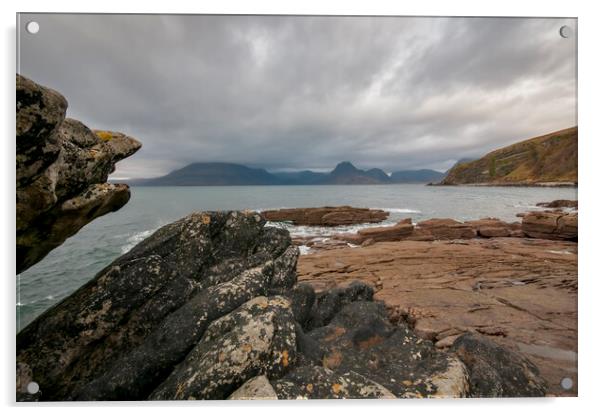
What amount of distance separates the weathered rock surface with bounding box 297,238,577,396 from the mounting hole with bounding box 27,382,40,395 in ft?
21.4

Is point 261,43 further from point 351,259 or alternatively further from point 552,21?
point 351,259

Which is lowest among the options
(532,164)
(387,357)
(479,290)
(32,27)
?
(479,290)

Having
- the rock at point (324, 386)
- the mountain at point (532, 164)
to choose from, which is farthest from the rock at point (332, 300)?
the mountain at point (532, 164)

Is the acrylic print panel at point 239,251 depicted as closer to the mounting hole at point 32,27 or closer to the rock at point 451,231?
the mounting hole at point 32,27

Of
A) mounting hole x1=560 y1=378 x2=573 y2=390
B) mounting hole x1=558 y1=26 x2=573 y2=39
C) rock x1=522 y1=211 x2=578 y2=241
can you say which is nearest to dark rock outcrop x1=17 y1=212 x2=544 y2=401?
mounting hole x1=560 y1=378 x2=573 y2=390

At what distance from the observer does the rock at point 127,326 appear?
11.5 feet

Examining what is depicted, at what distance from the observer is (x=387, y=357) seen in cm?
399

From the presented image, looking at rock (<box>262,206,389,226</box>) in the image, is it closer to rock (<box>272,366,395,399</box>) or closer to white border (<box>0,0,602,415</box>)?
white border (<box>0,0,602,415</box>)

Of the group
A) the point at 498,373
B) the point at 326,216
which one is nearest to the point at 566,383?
the point at 498,373

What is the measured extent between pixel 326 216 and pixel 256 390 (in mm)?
32720

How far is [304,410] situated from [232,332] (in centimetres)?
157

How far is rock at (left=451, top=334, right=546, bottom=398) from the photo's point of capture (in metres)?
3.72
